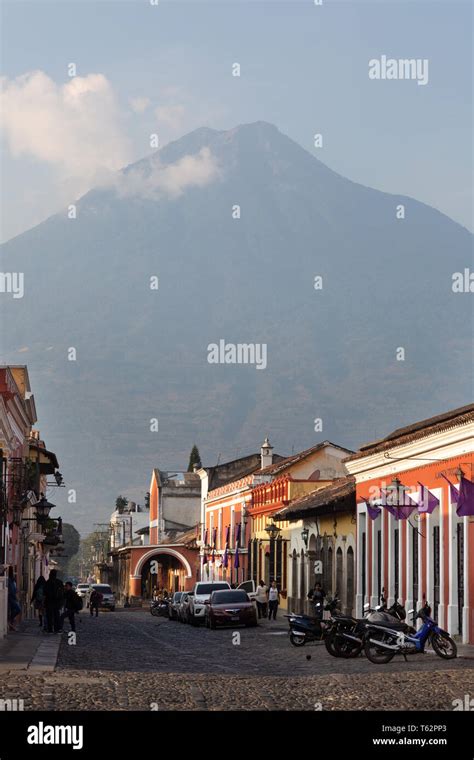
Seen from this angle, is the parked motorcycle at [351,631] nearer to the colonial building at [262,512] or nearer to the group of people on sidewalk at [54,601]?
the group of people on sidewalk at [54,601]

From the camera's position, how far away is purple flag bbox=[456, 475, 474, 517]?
27.0 m

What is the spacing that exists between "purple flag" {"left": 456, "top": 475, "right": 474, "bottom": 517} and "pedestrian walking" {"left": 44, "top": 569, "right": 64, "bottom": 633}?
11.0 meters

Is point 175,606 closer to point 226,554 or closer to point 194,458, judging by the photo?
point 226,554

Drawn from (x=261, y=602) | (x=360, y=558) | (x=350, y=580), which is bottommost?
(x=261, y=602)

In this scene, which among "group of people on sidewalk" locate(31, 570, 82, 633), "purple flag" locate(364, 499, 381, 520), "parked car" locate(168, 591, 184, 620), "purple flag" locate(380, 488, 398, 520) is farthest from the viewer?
"parked car" locate(168, 591, 184, 620)

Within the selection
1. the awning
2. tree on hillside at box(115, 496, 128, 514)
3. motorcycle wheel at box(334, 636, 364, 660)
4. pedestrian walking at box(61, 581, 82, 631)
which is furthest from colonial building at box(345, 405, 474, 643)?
tree on hillside at box(115, 496, 128, 514)

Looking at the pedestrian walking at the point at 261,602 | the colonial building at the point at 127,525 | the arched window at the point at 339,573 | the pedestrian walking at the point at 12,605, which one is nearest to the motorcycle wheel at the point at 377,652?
the pedestrian walking at the point at 12,605

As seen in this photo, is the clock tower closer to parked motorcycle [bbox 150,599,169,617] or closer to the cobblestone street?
parked motorcycle [bbox 150,599,169,617]

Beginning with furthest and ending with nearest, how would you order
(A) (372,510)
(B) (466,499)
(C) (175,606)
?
1. (C) (175,606)
2. (A) (372,510)
3. (B) (466,499)

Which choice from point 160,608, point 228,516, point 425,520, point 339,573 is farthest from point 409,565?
point 228,516

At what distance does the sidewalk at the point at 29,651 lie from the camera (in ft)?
72.9

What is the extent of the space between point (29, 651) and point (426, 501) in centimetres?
988

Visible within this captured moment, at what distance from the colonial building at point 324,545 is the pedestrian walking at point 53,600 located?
10178 millimetres

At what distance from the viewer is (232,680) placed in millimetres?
20109
